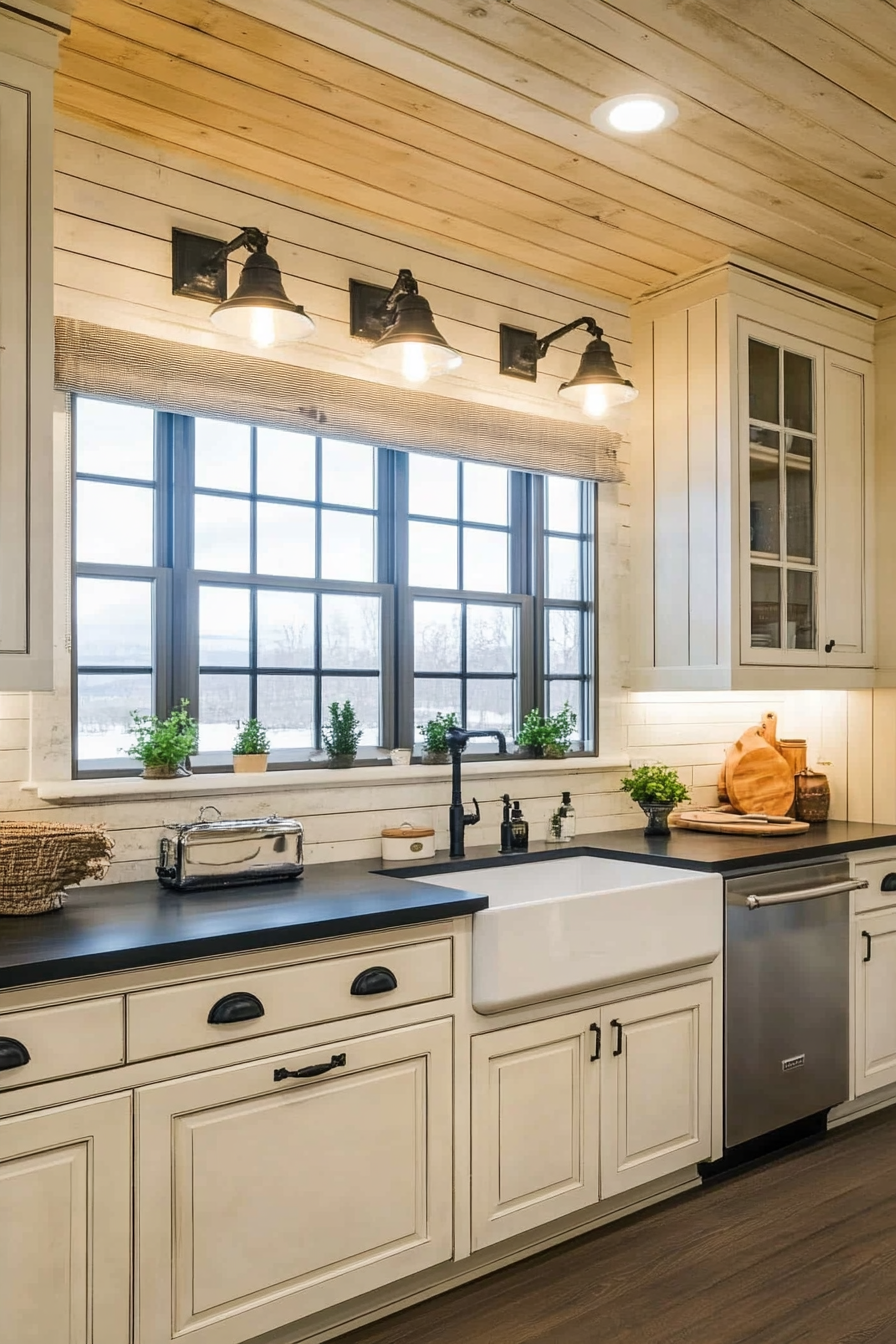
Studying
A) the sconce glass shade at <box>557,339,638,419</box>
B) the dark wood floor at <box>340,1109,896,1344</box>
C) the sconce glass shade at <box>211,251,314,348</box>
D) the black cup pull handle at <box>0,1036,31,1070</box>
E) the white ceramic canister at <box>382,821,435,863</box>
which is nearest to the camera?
the black cup pull handle at <box>0,1036,31,1070</box>

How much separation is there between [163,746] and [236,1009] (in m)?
0.85

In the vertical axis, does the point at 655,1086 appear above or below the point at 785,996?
below

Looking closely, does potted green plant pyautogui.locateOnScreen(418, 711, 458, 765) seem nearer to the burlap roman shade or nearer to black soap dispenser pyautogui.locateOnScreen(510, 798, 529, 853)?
black soap dispenser pyautogui.locateOnScreen(510, 798, 529, 853)

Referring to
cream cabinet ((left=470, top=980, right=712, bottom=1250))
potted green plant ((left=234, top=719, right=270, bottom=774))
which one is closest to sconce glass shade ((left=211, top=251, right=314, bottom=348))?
potted green plant ((left=234, top=719, right=270, bottom=774))

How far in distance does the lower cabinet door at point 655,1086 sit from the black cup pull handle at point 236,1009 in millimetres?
1013

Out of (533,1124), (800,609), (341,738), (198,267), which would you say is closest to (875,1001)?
(800,609)

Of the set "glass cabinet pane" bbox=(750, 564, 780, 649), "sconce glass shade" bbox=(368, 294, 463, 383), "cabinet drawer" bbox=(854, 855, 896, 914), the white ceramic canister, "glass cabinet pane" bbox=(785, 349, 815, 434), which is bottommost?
"cabinet drawer" bbox=(854, 855, 896, 914)

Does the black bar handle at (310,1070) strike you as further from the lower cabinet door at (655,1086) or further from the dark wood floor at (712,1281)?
the lower cabinet door at (655,1086)

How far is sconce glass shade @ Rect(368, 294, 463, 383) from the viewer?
2666 millimetres

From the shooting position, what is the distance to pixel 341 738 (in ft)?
10.1

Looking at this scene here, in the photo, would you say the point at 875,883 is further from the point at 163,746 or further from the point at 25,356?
the point at 25,356

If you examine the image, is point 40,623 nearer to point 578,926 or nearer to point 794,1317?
point 578,926

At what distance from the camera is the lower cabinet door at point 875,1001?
11.4 ft

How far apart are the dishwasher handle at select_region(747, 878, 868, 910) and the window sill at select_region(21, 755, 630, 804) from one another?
0.73 metres
